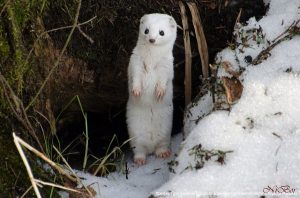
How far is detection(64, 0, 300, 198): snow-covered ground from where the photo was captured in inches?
100

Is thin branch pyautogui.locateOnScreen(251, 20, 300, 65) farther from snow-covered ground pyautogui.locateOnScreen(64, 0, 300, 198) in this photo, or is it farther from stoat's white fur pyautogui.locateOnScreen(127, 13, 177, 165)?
stoat's white fur pyautogui.locateOnScreen(127, 13, 177, 165)

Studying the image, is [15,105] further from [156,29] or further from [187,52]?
[187,52]

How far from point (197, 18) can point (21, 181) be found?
206cm

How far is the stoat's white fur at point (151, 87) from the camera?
390 cm

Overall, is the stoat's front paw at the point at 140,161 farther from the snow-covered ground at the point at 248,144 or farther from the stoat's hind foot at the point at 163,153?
the snow-covered ground at the point at 248,144

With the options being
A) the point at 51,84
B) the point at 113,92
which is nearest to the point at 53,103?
the point at 51,84

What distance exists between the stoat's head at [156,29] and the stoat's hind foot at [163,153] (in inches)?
32.5

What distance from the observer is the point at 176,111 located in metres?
4.98

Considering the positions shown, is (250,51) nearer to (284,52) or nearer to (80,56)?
(284,52)

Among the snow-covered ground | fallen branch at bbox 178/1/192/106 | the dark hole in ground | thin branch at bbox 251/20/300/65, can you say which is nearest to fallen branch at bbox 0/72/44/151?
the snow-covered ground

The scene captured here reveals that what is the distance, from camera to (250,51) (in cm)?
344

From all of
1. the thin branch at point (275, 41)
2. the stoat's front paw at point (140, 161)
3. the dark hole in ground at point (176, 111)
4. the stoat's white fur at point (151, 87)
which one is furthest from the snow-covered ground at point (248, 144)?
the dark hole in ground at point (176, 111)

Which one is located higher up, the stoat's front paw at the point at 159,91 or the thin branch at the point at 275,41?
the thin branch at the point at 275,41

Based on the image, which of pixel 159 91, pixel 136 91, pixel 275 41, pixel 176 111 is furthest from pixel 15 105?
pixel 176 111
